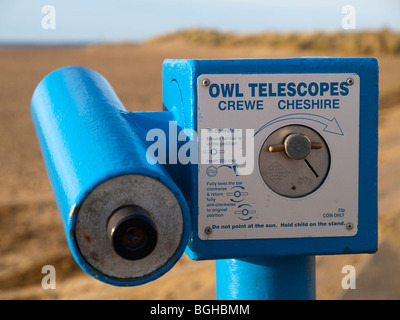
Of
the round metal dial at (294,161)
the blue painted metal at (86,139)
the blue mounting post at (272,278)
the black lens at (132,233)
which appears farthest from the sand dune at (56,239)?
the black lens at (132,233)

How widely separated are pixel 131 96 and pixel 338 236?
13.0 metres

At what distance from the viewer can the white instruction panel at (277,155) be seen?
1.75 metres

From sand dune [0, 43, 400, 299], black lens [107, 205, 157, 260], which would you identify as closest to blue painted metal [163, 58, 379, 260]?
black lens [107, 205, 157, 260]

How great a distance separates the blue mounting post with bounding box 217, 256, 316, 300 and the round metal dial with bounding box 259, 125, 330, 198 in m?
0.27

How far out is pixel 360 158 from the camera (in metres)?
1.82

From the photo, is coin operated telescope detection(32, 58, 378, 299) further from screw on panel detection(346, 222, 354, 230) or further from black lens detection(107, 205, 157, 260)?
black lens detection(107, 205, 157, 260)

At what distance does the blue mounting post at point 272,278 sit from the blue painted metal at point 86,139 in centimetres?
41

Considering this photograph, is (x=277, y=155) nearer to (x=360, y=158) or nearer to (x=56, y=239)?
(x=360, y=158)

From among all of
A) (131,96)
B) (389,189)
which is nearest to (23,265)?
(389,189)

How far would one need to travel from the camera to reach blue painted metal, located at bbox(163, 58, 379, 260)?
1.76 m

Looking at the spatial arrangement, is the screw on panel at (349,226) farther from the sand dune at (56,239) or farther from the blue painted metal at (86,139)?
the sand dune at (56,239)

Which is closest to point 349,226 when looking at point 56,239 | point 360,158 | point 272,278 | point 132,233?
point 360,158

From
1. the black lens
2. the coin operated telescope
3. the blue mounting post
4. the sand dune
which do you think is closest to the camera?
the black lens
